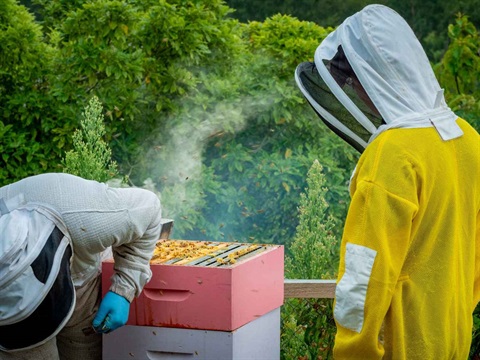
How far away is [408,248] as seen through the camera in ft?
6.77

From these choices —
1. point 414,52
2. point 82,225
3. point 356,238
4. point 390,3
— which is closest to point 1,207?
point 82,225

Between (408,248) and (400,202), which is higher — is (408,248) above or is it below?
below

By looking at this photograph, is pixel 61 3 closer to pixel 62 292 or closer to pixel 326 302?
pixel 326 302

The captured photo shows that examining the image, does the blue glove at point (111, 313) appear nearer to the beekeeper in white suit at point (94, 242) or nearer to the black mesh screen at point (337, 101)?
the beekeeper in white suit at point (94, 242)

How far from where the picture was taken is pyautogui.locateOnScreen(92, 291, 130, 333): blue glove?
100 inches

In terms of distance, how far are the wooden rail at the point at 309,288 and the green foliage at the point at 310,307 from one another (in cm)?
42

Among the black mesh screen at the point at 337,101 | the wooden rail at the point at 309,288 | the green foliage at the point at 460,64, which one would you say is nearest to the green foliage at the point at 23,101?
the wooden rail at the point at 309,288

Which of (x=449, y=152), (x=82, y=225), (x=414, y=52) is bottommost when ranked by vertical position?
(x=82, y=225)

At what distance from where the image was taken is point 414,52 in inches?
85.0

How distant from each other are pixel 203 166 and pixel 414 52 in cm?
283

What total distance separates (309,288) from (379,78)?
1.30 meters

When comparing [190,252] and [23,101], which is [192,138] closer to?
[23,101]

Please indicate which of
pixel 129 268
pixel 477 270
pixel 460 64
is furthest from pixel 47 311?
pixel 460 64

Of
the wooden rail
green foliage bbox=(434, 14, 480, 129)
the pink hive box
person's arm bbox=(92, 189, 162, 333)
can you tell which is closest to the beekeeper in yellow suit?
the pink hive box
